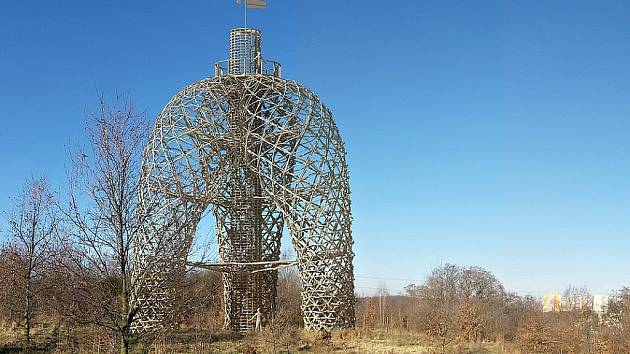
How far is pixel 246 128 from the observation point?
19.5 meters

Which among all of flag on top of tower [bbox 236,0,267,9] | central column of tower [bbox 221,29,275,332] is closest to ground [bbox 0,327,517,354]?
central column of tower [bbox 221,29,275,332]

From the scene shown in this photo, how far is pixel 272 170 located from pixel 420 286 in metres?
28.9

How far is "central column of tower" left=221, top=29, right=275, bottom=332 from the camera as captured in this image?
20938mm

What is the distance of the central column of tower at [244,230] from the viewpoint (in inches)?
824

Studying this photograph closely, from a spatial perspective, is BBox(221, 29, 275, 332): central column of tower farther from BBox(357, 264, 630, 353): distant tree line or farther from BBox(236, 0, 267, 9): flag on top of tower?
BBox(357, 264, 630, 353): distant tree line

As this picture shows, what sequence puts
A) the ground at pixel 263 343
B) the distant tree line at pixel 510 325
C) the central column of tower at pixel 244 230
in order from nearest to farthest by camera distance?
the ground at pixel 263 343 < the distant tree line at pixel 510 325 < the central column of tower at pixel 244 230

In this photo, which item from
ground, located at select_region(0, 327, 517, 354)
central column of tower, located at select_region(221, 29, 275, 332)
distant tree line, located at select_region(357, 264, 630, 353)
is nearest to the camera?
ground, located at select_region(0, 327, 517, 354)

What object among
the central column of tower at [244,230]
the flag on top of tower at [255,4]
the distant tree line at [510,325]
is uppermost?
the flag on top of tower at [255,4]

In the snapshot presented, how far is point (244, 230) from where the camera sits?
21109 millimetres

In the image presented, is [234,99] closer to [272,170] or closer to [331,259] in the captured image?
[272,170]

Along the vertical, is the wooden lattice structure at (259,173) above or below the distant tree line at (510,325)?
above

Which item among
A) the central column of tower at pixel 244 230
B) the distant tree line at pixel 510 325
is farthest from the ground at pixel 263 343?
the central column of tower at pixel 244 230

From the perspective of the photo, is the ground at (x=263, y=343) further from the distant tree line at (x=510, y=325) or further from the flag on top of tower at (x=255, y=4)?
the flag on top of tower at (x=255, y=4)

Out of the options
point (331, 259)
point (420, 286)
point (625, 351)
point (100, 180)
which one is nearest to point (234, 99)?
point (331, 259)
